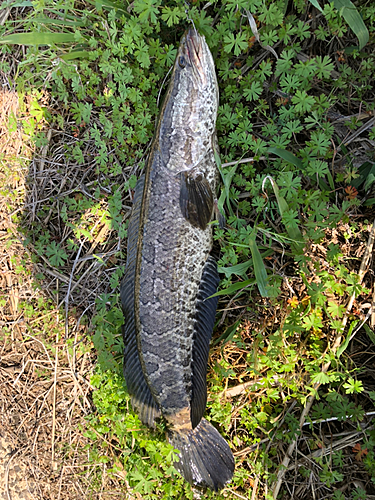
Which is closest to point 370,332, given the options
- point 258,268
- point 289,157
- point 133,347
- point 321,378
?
point 321,378

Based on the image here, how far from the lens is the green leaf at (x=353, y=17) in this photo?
260cm

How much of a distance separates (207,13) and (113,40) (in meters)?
0.89

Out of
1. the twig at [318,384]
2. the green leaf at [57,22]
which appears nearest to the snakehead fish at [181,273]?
the twig at [318,384]

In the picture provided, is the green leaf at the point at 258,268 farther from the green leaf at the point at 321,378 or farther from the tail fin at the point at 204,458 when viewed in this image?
the tail fin at the point at 204,458

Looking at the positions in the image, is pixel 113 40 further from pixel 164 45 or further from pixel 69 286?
pixel 69 286

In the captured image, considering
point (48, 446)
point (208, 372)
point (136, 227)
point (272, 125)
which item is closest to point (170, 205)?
point (136, 227)

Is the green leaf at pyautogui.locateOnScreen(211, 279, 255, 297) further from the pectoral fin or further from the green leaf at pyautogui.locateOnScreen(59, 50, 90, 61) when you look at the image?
the green leaf at pyautogui.locateOnScreen(59, 50, 90, 61)

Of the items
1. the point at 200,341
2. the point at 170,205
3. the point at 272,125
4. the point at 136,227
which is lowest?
the point at 200,341

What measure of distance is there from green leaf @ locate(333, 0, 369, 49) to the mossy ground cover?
12 mm

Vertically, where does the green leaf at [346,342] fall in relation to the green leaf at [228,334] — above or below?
above

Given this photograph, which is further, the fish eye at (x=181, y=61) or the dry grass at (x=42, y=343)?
the dry grass at (x=42, y=343)

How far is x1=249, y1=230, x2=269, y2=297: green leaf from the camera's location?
2.68 meters

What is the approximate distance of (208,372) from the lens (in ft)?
10.2

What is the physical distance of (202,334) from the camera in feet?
9.55
